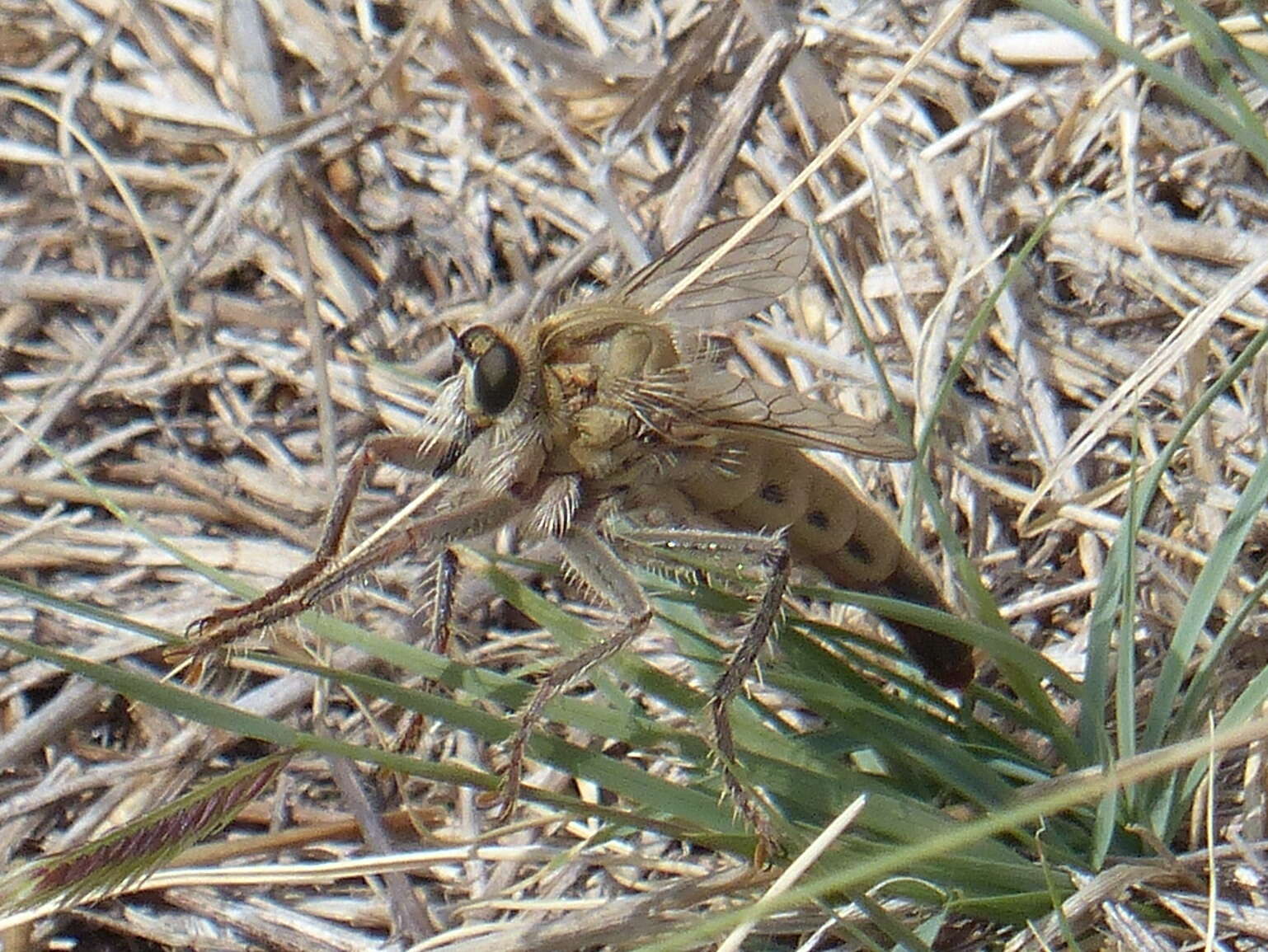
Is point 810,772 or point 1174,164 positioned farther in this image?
point 1174,164

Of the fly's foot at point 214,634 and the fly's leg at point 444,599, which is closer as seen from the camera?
the fly's foot at point 214,634

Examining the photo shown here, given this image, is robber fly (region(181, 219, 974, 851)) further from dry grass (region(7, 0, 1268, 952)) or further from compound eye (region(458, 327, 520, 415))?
dry grass (region(7, 0, 1268, 952))

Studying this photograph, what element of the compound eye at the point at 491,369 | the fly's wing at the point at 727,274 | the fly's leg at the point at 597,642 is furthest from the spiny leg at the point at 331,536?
the fly's wing at the point at 727,274

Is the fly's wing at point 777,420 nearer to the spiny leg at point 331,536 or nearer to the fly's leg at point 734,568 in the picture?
the fly's leg at point 734,568

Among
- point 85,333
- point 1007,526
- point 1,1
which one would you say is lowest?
point 1007,526

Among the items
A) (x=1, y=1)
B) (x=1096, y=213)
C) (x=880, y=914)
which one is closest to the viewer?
(x=880, y=914)

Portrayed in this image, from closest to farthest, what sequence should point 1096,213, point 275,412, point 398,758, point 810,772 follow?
point 398,758
point 810,772
point 1096,213
point 275,412

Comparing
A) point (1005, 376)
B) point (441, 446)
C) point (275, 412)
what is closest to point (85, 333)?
point (275, 412)

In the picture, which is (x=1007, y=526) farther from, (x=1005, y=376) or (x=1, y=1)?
(x=1, y=1)
